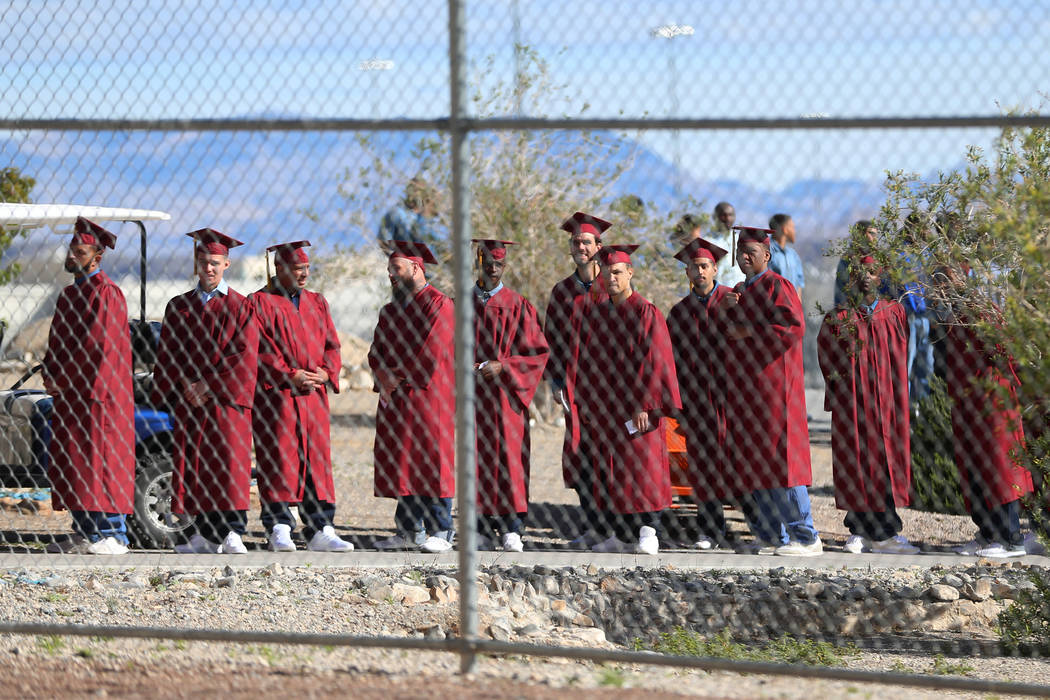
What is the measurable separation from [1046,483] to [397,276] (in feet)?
13.1

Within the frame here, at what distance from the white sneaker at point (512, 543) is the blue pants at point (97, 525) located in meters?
2.33

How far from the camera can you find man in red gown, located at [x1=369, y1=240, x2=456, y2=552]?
8695 mm

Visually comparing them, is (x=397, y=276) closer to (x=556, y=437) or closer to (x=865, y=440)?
(x=865, y=440)

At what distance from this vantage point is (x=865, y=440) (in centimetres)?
877

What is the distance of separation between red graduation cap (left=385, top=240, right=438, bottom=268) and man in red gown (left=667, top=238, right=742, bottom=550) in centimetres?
157

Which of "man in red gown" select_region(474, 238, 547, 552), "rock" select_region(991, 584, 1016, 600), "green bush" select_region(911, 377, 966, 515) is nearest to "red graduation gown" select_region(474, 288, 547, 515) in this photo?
"man in red gown" select_region(474, 238, 547, 552)

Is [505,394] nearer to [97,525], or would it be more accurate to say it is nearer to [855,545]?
[855,545]

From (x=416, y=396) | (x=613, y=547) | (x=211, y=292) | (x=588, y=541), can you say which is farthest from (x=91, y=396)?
(x=613, y=547)

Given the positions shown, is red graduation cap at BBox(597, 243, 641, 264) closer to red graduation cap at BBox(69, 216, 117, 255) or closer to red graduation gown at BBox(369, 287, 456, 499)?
red graduation gown at BBox(369, 287, 456, 499)

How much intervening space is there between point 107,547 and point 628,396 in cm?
324

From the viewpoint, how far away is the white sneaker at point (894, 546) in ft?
28.3

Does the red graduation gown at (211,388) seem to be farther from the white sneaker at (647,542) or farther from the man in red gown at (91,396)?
the white sneaker at (647,542)

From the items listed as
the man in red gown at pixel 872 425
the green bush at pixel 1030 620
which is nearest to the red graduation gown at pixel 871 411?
the man in red gown at pixel 872 425

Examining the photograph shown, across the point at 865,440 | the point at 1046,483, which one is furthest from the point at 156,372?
the point at 1046,483
